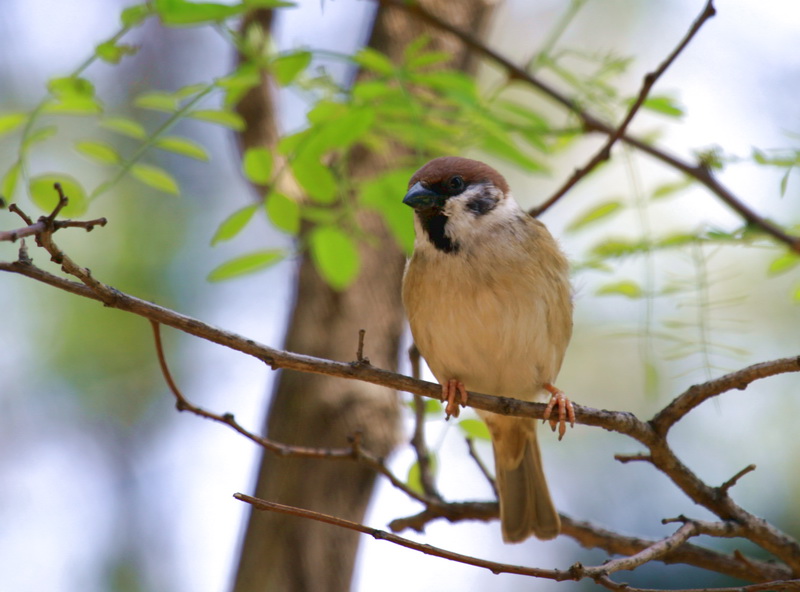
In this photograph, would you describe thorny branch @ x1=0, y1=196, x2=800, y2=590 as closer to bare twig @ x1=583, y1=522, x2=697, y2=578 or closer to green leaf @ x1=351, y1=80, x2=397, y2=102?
bare twig @ x1=583, y1=522, x2=697, y2=578

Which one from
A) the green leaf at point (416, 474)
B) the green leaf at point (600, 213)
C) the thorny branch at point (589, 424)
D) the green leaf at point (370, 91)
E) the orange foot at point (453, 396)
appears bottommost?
the thorny branch at point (589, 424)

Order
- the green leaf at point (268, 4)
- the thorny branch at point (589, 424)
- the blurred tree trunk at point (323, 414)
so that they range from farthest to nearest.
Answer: the blurred tree trunk at point (323, 414)
the green leaf at point (268, 4)
the thorny branch at point (589, 424)

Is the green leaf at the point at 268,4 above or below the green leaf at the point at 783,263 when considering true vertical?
above

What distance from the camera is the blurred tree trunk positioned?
11.7 feet

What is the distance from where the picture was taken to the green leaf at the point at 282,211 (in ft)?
8.82

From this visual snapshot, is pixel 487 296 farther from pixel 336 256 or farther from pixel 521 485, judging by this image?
pixel 521 485

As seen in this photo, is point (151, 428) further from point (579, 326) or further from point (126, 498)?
point (579, 326)

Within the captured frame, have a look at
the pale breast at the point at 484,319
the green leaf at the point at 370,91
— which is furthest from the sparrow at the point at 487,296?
the green leaf at the point at 370,91

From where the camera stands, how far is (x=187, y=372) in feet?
18.8

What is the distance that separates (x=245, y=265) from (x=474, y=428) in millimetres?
950

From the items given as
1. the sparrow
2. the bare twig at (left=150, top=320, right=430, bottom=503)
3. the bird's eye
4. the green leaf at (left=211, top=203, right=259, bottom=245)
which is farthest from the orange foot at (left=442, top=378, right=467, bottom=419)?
the green leaf at (left=211, top=203, right=259, bottom=245)

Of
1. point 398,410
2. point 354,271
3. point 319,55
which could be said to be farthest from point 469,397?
point 398,410

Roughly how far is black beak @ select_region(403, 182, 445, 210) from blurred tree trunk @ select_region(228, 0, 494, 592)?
0.95m

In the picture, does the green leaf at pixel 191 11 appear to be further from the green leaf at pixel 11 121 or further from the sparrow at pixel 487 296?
the sparrow at pixel 487 296
